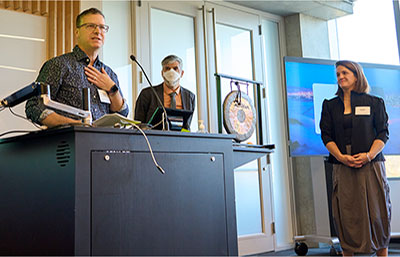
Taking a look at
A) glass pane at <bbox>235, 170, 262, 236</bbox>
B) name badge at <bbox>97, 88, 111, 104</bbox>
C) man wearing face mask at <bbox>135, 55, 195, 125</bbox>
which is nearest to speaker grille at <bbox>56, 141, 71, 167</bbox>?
name badge at <bbox>97, 88, 111, 104</bbox>

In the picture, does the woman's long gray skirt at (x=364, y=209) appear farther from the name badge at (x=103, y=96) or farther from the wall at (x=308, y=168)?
the name badge at (x=103, y=96)

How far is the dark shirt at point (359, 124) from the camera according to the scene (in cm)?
321

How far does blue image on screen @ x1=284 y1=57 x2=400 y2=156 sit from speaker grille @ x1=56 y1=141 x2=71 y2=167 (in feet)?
Result: 10.2

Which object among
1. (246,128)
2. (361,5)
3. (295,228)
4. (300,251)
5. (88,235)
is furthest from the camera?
(361,5)

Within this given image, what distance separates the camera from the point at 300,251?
14.6ft

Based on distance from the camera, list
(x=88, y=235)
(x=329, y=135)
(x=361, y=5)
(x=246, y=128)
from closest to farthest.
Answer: (x=88, y=235)
(x=246, y=128)
(x=329, y=135)
(x=361, y=5)

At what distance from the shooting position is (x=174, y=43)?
4434mm

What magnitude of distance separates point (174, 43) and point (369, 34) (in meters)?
2.37

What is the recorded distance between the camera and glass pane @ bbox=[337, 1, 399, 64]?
518 cm

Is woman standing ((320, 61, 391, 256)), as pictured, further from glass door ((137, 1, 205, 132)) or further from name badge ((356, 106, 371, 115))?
glass door ((137, 1, 205, 132))

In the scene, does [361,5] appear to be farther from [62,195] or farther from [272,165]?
[62,195]

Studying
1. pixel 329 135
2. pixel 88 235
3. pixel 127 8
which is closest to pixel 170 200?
pixel 88 235

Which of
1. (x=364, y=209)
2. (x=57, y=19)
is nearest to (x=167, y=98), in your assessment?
(x=57, y=19)

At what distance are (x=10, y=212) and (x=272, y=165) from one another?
3.64 meters
